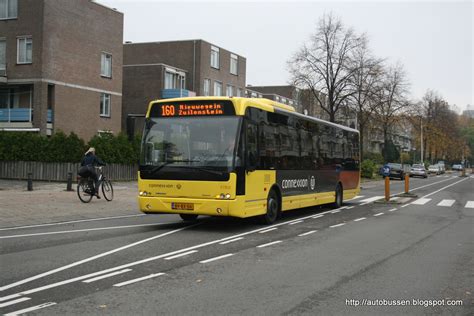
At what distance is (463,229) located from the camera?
504 inches

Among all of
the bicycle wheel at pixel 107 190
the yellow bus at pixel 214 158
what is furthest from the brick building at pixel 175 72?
the yellow bus at pixel 214 158

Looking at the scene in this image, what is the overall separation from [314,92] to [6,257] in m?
34.8

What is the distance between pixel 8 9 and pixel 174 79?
17.1m

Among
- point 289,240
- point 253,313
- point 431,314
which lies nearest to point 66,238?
point 289,240

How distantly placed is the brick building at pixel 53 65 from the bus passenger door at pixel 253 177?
23789 millimetres

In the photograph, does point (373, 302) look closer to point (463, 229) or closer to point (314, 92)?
point (463, 229)

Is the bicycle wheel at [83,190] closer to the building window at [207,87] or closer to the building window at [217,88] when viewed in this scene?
the building window at [207,87]

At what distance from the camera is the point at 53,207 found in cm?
1580

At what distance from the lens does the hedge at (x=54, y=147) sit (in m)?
27.3

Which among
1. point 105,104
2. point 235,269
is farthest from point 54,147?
point 235,269

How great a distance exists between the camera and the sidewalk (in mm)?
13430

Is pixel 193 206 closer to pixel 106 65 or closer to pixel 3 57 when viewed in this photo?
pixel 3 57

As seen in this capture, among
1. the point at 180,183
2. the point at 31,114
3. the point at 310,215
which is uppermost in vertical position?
the point at 31,114

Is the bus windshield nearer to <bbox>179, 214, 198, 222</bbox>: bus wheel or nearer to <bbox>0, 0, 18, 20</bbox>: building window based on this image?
<bbox>179, 214, 198, 222</bbox>: bus wheel
